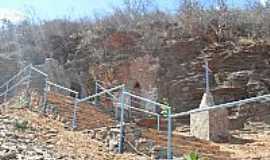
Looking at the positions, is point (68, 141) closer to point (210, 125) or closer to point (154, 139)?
point (154, 139)

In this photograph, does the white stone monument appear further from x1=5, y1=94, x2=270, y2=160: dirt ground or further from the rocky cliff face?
the rocky cliff face

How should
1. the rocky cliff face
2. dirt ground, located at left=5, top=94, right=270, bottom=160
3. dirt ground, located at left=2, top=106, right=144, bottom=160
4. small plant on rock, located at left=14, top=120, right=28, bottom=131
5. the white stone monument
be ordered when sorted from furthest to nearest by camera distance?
the rocky cliff face < the white stone monument < small plant on rock, located at left=14, top=120, right=28, bottom=131 < dirt ground, located at left=5, top=94, right=270, bottom=160 < dirt ground, located at left=2, top=106, right=144, bottom=160

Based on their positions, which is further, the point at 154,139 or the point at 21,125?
the point at 21,125

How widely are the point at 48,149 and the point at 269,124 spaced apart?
9289 mm

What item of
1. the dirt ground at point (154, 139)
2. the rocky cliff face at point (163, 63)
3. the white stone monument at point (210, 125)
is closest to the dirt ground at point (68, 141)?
the dirt ground at point (154, 139)

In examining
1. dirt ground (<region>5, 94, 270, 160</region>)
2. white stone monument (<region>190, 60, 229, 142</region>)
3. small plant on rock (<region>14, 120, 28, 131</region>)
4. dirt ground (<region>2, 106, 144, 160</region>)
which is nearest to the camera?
dirt ground (<region>2, 106, 144, 160</region>)

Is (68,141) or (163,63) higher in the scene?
(163,63)

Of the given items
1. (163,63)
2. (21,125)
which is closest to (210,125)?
(21,125)

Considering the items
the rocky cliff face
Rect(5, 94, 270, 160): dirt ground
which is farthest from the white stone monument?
the rocky cliff face

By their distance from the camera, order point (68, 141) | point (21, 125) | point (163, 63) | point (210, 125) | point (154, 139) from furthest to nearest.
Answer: point (163, 63) → point (210, 125) → point (21, 125) → point (154, 139) → point (68, 141)

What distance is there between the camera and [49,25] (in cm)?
2022

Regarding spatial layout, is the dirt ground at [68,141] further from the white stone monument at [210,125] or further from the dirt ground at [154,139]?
the white stone monument at [210,125]

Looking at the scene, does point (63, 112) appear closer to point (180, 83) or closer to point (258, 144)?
point (258, 144)

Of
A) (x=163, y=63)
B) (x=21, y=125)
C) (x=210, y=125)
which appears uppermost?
(x=163, y=63)
